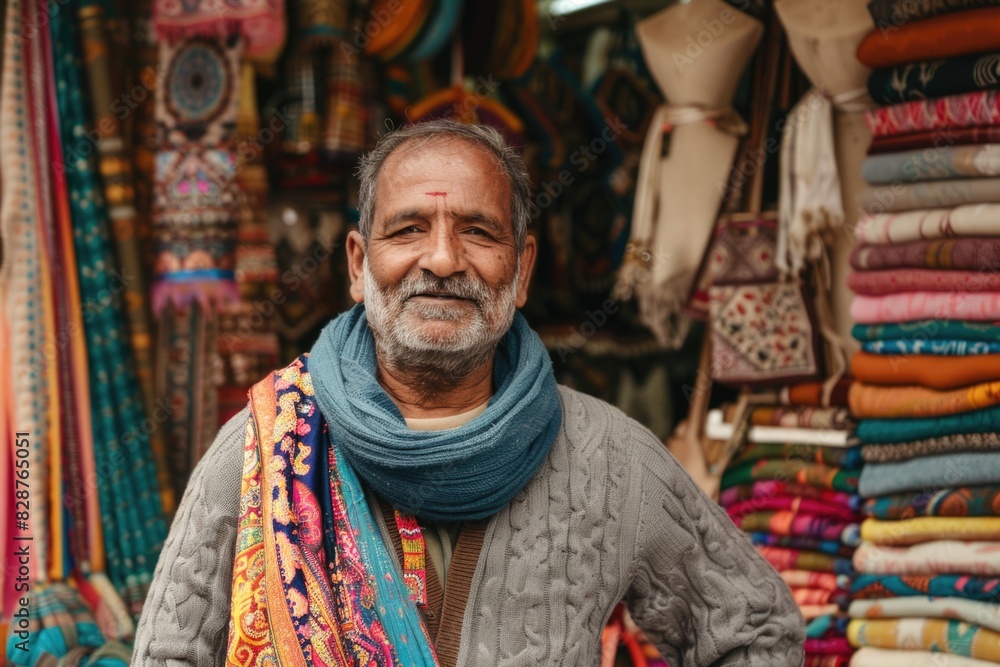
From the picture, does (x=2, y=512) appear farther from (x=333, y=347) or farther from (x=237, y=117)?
(x=333, y=347)

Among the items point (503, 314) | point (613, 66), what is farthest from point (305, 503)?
point (613, 66)

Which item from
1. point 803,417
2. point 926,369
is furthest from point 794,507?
point 926,369

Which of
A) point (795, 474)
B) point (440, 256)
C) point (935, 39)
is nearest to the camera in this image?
point (440, 256)

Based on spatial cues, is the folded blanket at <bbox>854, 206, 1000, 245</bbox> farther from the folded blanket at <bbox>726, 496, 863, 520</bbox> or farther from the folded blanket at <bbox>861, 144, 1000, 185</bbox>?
the folded blanket at <bbox>726, 496, 863, 520</bbox>

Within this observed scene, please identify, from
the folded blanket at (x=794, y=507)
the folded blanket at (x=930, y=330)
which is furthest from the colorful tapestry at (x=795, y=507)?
the folded blanket at (x=930, y=330)

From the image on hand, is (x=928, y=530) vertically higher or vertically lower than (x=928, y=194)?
lower

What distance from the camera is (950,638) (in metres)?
2.54

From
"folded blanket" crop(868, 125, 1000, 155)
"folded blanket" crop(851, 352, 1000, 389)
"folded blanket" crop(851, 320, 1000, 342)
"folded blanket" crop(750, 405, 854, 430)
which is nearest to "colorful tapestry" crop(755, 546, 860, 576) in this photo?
"folded blanket" crop(750, 405, 854, 430)

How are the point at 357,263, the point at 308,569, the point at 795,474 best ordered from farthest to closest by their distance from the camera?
the point at 795,474 → the point at 357,263 → the point at 308,569

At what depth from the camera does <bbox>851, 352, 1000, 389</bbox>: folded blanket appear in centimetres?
253

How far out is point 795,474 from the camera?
3.04m

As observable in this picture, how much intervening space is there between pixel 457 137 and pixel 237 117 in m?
1.67

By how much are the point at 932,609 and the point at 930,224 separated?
Answer: 2.93 feet

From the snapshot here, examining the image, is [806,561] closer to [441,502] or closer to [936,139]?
[936,139]
